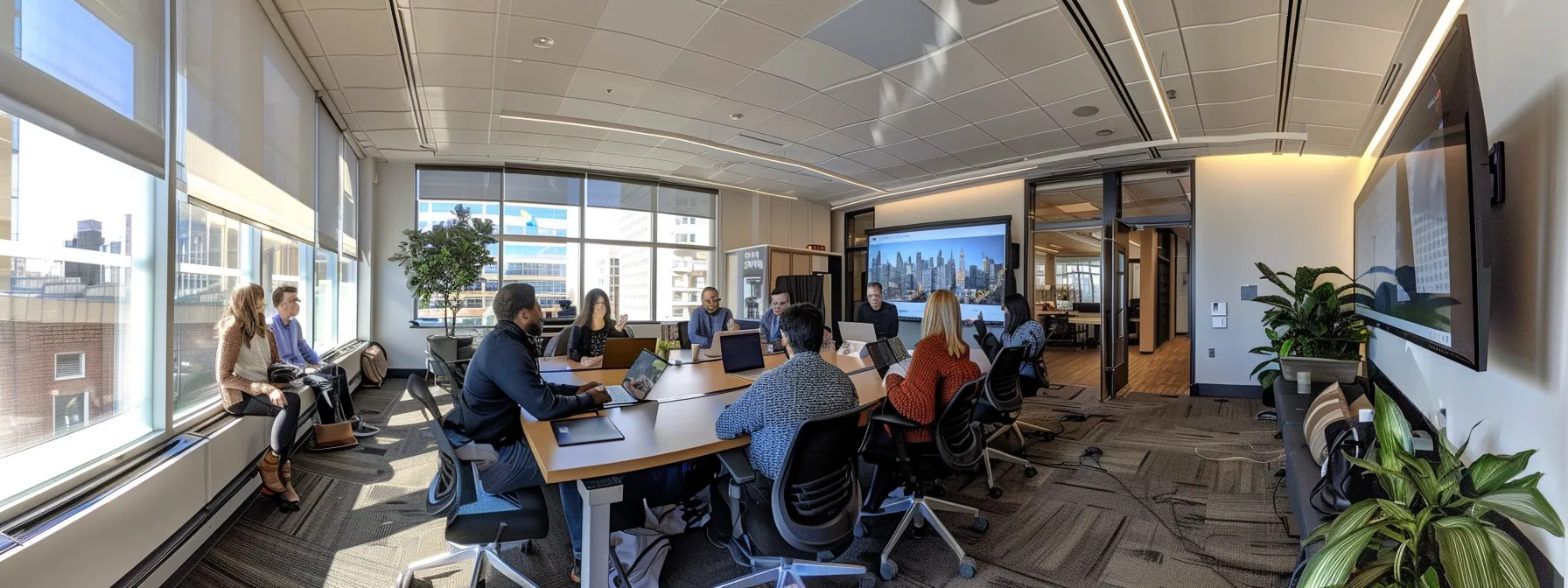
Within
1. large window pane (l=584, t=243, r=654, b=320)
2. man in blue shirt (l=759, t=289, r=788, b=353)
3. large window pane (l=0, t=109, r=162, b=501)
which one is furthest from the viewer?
large window pane (l=584, t=243, r=654, b=320)

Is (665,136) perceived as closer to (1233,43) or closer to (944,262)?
(944,262)

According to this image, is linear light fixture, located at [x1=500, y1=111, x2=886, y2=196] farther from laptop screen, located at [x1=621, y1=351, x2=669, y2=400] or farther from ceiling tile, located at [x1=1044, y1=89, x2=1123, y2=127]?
laptop screen, located at [x1=621, y1=351, x2=669, y2=400]

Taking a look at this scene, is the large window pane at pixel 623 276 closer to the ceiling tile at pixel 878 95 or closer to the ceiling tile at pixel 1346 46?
the ceiling tile at pixel 878 95

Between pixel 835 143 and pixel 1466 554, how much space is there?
18.3 feet

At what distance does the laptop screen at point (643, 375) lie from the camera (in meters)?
2.66

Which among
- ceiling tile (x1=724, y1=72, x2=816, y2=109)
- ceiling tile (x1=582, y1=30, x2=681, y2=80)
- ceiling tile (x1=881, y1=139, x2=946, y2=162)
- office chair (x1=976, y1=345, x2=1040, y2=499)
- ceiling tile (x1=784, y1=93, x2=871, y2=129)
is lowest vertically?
office chair (x1=976, y1=345, x2=1040, y2=499)

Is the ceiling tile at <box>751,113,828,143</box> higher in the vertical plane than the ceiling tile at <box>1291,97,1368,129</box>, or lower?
higher

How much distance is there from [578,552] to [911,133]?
190 inches

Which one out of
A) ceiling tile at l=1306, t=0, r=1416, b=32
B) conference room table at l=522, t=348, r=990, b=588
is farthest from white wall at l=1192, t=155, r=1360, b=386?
conference room table at l=522, t=348, r=990, b=588

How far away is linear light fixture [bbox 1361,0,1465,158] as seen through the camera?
2738mm

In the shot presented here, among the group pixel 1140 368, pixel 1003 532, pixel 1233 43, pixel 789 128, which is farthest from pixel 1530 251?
pixel 1140 368

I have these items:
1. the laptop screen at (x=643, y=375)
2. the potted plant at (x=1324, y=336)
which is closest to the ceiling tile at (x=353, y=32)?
the laptop screen at (x=643, y=375)

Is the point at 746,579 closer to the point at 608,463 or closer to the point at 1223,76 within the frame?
the point at 608,463

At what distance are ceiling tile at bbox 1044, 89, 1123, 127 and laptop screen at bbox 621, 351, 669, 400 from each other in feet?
12.9
